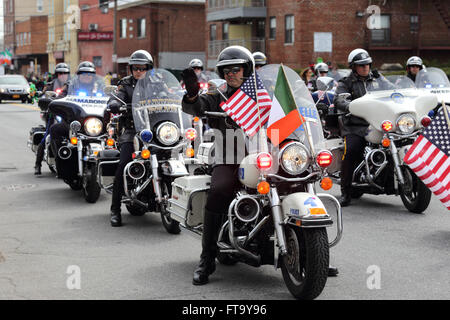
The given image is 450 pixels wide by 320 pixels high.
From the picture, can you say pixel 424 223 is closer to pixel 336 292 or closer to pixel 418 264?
pixel 418 264

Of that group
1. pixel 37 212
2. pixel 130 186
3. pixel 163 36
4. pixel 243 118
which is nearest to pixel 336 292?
pixel 243 118

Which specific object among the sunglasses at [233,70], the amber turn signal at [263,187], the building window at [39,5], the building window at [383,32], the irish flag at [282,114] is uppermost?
the building window at [39,5]

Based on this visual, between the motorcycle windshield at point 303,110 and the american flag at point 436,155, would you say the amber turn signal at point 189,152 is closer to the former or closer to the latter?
the american flag at point 436,155

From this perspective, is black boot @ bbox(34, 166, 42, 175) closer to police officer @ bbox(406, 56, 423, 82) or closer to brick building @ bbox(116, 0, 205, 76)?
police officer @ bbox(406, 56, 423, 82)

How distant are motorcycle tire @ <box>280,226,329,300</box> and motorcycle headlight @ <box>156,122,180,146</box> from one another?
3.21m

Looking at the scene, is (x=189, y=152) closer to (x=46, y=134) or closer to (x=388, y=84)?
(x=388, y=84)

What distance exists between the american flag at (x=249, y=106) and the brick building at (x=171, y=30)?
50.3 m

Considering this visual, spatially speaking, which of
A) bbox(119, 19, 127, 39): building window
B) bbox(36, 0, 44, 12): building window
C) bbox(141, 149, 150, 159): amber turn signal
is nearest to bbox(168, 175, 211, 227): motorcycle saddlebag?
bbox(141, 149, 150, 159): amber turn signal

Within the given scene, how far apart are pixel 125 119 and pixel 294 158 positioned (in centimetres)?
399

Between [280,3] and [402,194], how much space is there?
109 ft

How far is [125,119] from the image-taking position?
9.27 metres

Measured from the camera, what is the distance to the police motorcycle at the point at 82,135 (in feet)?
35.5

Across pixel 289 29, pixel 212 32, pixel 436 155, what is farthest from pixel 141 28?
pixel 436 155

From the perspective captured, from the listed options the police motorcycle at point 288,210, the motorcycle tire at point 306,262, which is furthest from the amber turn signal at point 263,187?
the motorcycle tire at point 306,262
